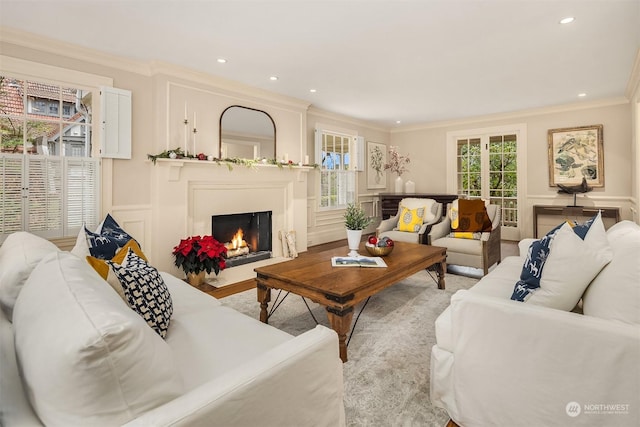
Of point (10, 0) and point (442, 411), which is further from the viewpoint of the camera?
point (10, 0)

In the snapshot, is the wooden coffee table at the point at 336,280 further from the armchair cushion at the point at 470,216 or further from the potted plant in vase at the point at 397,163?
the potted plant in vase at the point at 397,163

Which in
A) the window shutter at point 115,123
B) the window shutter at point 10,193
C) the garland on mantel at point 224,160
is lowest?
the window shutter at point 10,193

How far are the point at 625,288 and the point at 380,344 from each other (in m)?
1.38

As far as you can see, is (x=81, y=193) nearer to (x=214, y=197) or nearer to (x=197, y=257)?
(x=197, y=257)

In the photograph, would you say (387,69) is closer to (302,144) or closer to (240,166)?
(302,144)

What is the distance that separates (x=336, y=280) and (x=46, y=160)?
115 inches

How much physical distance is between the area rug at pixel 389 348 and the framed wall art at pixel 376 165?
141 inches

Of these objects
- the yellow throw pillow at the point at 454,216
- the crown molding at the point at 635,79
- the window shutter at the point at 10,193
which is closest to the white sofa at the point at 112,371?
the window shutter at the point at 10,193

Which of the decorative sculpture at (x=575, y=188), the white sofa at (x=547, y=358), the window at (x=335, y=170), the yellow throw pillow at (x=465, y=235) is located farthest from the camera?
the window at (x=335, y=170)

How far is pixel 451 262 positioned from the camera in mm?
3867

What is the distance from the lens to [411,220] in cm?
452

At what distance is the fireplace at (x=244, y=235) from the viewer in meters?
4.28

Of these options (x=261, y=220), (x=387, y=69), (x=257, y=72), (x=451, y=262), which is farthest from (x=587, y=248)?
(x=261, y=220)

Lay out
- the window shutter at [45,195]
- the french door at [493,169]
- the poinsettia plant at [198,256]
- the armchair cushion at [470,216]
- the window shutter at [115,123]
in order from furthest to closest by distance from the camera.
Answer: the french door at [493,169] < the armchair cushion at [470,216] < the poinsettia plant at [198,256] < the window shutter at [115,123] < the window shutter at [45,195]
